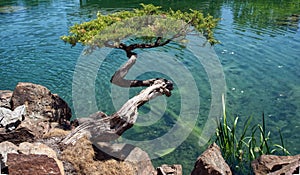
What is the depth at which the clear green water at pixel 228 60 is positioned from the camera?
11.4 meters

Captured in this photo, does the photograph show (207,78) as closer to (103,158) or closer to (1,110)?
(103,158)

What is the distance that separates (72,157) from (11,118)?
2.61 meters

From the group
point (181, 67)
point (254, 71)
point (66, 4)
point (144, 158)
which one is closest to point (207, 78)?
point (181, 67)

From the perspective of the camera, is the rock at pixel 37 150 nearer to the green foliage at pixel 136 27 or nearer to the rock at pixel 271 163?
the green foliage at pixel 136 27

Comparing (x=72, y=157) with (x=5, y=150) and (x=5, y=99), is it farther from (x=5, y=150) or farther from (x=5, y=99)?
(x=5, y=99)

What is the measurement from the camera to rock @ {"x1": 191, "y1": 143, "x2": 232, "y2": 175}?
702cm

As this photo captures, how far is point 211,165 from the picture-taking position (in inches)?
279

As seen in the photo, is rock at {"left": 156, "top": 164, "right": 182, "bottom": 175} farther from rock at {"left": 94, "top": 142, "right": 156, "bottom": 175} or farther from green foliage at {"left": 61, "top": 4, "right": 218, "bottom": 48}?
green foliage at {"left": 61, "top": 4, "right": 218, "bottom": 48}

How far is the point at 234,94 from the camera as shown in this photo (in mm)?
13398

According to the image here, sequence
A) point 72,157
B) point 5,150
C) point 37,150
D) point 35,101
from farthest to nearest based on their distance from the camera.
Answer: point 35,101 < point 72,157 < point 37,150 < point 5,150

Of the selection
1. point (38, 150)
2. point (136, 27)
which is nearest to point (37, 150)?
point (38, 150)

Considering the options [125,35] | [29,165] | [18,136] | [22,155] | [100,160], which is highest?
[125,35]

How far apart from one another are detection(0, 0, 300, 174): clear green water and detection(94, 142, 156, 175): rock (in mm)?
1192

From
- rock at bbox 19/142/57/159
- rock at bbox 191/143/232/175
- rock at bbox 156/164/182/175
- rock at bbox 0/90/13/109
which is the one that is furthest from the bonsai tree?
rock at bbox 0/90/13/109
